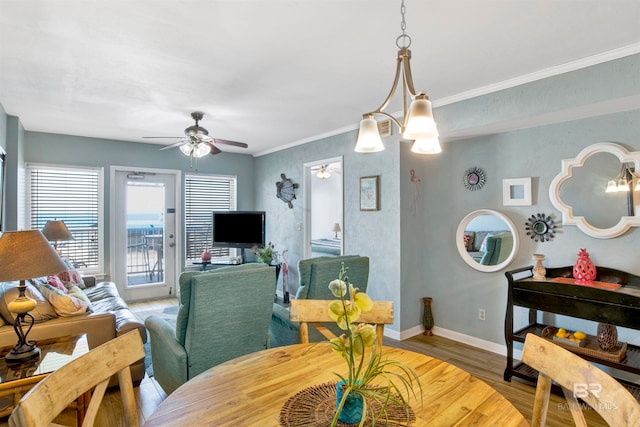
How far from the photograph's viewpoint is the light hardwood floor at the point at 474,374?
226cm

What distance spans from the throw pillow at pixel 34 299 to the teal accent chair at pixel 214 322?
0.70 m

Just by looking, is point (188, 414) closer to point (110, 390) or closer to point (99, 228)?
point (110, 390)

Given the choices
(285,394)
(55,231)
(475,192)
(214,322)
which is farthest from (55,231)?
(475,192)

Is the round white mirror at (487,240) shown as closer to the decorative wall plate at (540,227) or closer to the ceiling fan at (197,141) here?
the decorative wall plate at (540,227)

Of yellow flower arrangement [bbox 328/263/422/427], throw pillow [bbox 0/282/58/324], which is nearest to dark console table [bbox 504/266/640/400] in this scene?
yellow flower arrangement [bbox 328/263/422/427]

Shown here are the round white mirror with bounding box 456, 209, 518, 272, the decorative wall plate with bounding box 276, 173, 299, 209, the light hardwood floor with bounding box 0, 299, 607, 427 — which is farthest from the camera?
the decorative wall plate with bounding box 276, 173, 299, 209

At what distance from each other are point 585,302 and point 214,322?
2499 mm

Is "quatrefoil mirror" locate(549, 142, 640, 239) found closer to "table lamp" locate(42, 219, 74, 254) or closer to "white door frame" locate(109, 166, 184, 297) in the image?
"white door frame" locate(109, 166, 184, 297)

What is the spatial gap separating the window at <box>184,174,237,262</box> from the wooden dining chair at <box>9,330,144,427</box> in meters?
4.76

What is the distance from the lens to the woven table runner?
3.29 feet

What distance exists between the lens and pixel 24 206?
4.43 meters

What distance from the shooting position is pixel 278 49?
2.27 m

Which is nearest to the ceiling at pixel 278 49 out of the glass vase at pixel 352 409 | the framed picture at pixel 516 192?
the framed picture at pixel 516 192

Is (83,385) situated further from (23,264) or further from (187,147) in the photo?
(187,147)
